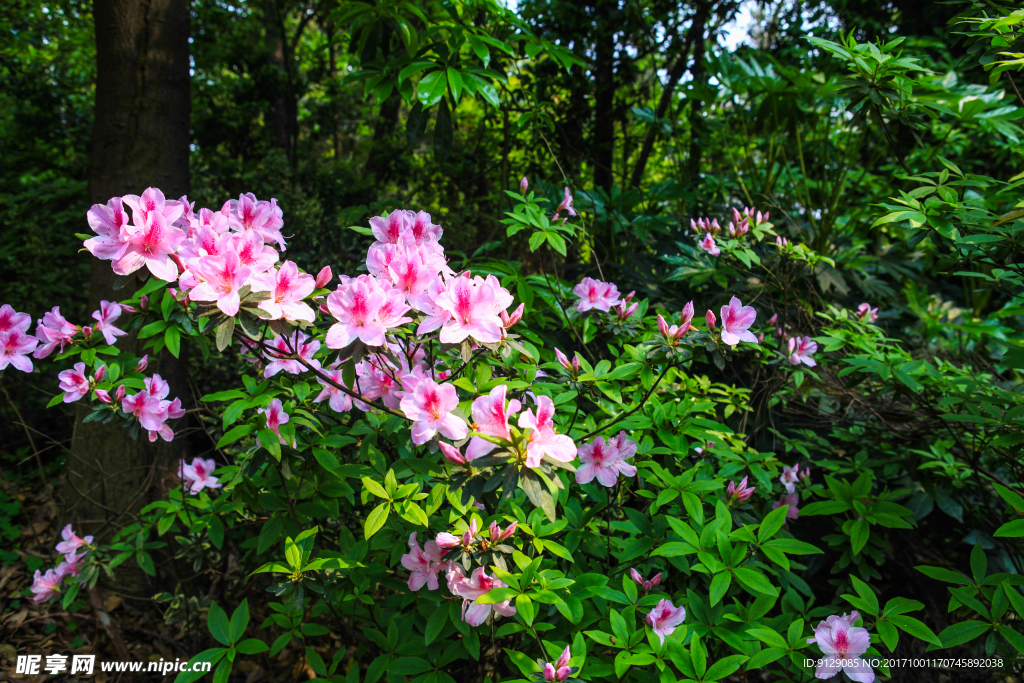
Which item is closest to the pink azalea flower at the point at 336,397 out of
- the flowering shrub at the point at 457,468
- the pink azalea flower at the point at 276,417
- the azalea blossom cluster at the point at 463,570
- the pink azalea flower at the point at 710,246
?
the flowering shrub at the point at 457,468

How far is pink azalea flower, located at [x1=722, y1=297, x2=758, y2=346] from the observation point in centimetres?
119

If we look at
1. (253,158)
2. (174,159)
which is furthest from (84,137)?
(174,159)

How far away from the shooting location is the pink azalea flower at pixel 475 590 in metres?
1.08

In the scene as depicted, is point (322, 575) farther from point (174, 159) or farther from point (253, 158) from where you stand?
point (253, 158)

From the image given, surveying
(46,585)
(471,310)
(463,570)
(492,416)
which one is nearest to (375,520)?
(463,570)

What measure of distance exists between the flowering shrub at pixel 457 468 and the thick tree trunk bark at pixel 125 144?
575 millimetres

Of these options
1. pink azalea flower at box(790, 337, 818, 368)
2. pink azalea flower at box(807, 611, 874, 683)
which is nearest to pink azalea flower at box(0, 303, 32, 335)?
pink azalea flower at box(807, 611, 874, 683)

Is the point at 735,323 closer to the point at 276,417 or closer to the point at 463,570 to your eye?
the point at 463,570

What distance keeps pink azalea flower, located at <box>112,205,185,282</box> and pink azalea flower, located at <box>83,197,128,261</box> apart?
0.01 metres

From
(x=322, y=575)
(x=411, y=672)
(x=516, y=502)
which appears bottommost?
(x=411, y=672)

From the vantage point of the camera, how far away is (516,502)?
1204 millimetres

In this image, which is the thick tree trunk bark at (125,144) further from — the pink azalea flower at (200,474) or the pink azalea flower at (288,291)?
the pink azalea flower at (288,291)

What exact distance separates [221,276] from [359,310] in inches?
9.7

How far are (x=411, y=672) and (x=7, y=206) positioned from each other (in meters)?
4.22
